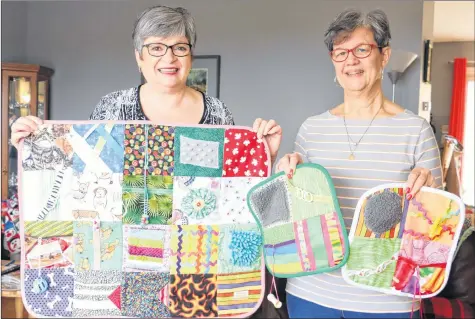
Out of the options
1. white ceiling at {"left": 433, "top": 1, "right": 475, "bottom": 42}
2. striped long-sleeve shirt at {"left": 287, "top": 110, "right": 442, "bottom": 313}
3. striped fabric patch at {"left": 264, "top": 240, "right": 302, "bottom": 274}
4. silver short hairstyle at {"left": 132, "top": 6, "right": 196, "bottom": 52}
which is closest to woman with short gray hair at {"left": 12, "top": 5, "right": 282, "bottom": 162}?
silver short hairstyle at {"left": 132, "top": 6, "right": 196, "bottom": 52}

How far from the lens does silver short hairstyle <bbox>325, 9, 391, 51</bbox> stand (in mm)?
1085

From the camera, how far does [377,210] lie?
40.6 inches

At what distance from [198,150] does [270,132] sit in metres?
0.18

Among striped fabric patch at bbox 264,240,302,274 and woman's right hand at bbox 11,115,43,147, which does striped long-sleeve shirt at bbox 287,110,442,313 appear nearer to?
striped fabric patch at bbox 264,240,302,274

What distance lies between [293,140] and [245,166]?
0.45 ft

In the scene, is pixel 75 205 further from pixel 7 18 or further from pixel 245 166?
pixel 7 18

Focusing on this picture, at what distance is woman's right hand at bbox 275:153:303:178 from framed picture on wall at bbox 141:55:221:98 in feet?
0.80

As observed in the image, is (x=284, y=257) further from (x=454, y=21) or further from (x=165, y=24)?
(x=454, y=21)

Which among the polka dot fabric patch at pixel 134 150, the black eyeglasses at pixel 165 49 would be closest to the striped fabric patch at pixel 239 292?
the polka dot fabric patch at pixel 134 150

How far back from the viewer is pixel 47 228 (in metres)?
1.12

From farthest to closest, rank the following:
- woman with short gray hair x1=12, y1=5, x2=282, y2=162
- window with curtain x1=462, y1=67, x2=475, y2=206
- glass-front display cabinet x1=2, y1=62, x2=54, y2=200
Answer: window with curtain x1=462, y1=67, x2=475, y2=206 < glass-front display cabinet x1=2, y1=62, x2=54, y2=200 < woman with short gray hair x1=12, y1=5, x2=282, y2=162

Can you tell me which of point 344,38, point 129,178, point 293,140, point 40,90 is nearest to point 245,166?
point 293,140

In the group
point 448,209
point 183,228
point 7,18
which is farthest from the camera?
point 7,18

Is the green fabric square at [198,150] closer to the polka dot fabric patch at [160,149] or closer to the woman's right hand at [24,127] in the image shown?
the polka dot fabric patch at [160,149]
